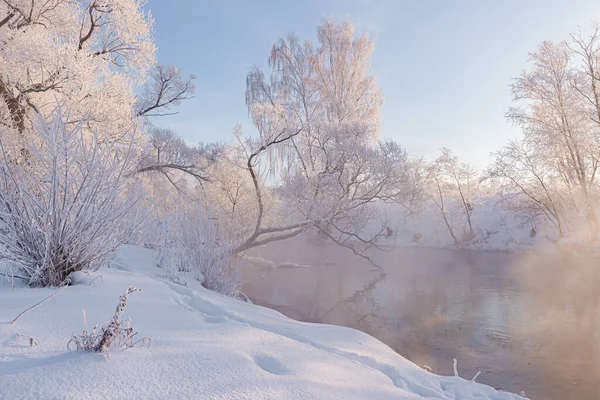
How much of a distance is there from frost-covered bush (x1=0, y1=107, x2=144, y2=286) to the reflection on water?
4.69 m

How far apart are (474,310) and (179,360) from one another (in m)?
8.24

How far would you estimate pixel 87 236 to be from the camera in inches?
122

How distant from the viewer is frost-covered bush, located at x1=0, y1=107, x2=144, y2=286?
9.30ft

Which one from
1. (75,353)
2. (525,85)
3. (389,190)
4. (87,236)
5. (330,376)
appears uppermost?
(525,85)

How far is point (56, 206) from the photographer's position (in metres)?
2.92

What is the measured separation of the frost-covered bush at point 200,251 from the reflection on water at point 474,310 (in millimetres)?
2004

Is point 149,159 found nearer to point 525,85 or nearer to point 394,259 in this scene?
point 394,259

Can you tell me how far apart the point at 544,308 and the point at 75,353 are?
31.8ft

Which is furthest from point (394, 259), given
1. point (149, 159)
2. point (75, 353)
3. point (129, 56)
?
point (75, 353)

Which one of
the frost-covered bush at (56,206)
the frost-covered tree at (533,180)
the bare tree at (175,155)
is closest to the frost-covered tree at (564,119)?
the frost-covered tree at (533,180)

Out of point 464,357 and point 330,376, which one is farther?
point 464,357

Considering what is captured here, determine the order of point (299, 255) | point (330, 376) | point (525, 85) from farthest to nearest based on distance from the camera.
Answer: point (299, 255) < point (525, 85) < point (330, 376)

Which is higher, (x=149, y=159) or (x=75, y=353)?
(x=149, y=159)

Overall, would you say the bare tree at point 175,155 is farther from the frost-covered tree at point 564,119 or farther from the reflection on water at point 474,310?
the frost-covered tree at point 564,119
